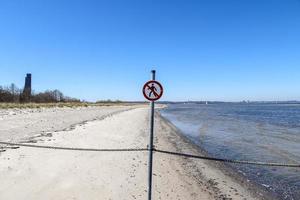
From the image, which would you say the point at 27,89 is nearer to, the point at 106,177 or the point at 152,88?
the point at 106,177

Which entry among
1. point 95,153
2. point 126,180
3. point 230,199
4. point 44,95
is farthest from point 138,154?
point 44,95

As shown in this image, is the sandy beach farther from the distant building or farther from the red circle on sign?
the distant building

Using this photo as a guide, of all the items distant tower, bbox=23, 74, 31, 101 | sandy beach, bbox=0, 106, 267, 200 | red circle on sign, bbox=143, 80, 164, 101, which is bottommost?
sandy beach, bbox=0, 106, 267, 200

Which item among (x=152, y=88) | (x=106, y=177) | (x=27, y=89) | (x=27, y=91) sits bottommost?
(x=106, y=177)

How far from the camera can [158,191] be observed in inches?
326

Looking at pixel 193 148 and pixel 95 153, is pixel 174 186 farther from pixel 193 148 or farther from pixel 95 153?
pixel 193 148

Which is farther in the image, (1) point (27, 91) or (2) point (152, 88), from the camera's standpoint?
(1) point (27, 91)

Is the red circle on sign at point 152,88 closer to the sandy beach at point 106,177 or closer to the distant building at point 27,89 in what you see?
the sandy beach at point 106,177

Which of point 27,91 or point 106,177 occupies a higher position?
point 27,91

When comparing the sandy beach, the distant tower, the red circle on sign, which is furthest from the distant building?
the red circle on sign

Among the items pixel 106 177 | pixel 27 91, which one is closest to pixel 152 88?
pixel 106 177

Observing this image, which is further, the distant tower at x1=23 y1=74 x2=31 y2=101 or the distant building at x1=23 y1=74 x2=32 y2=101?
the distant building at x1=23 y1=74 x2=32 y2=101

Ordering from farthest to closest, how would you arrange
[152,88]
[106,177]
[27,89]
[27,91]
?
1. [27,89]
2. [27,91]
3. [106,177]
4. [152,88]

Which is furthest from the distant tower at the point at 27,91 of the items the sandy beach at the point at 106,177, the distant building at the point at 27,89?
the sandy beach at the point at 106,177
